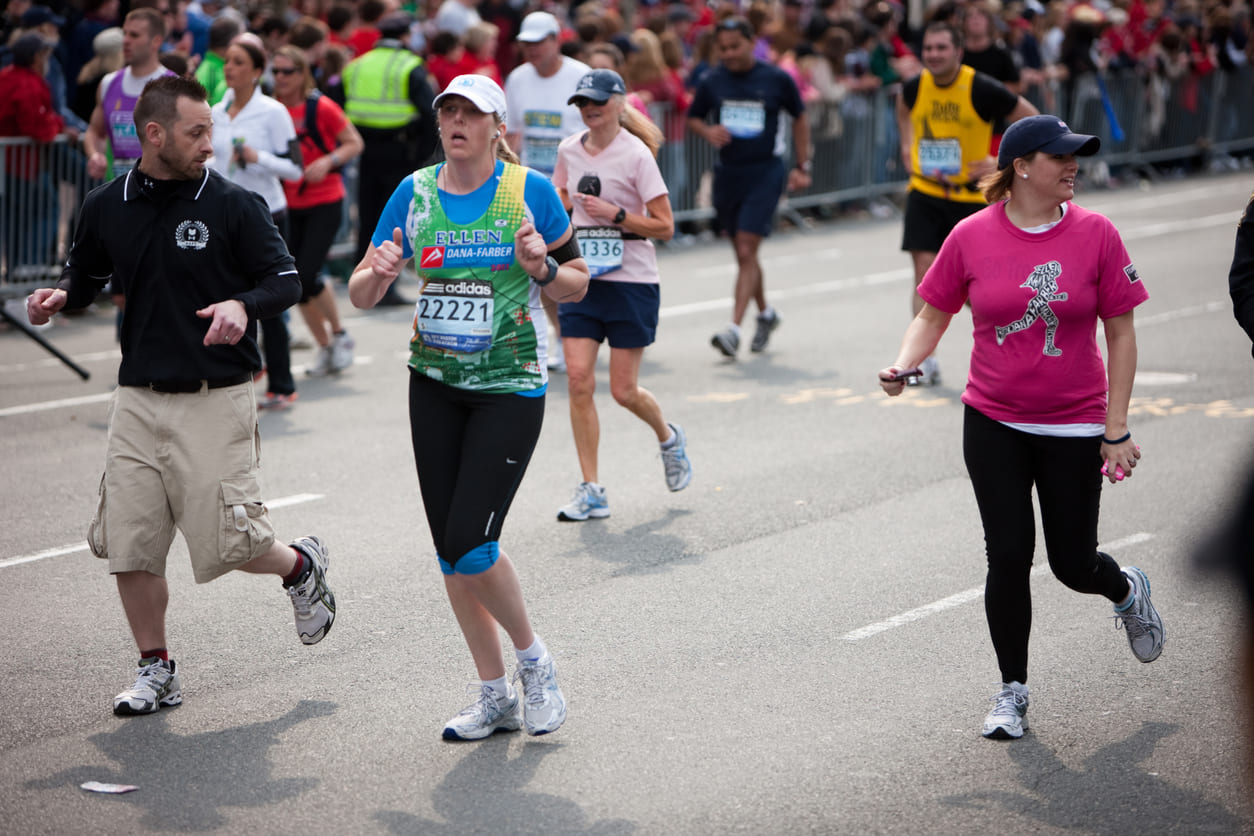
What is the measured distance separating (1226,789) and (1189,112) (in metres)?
21.6

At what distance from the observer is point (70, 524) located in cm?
727

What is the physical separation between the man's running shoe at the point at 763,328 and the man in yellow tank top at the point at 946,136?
1.53m

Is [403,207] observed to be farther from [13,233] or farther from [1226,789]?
[13,233]

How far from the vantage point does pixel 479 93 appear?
4.64 meters

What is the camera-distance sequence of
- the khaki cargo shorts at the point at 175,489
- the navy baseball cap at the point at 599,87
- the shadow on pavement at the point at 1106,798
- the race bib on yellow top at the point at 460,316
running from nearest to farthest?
the shadow on pavement at the point at 1106,798
the race bib on yellow top at the point at 460,316
the khaki cargo shorts at the point at 175,489
the navy baseball cap at the point at 599,87

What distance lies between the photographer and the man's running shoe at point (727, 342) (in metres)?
11.0

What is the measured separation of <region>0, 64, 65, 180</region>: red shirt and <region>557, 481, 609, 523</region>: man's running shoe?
742 cm

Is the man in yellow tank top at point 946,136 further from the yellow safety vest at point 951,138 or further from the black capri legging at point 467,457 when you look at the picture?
the black capri legging at point 467,457

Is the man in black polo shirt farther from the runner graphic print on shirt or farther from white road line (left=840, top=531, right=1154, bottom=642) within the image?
the runner graphic print on shirt

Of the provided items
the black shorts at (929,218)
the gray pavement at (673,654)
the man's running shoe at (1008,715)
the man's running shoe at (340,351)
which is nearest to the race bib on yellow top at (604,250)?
the gray pavement at (673,654)

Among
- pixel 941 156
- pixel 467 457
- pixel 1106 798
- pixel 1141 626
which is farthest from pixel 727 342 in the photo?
pixel 1106 798

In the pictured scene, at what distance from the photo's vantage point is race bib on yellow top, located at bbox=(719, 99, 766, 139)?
38.4 ft

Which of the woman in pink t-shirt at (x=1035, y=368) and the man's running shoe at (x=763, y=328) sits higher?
the woman in pink t-shirt at (x=1035, y=368)

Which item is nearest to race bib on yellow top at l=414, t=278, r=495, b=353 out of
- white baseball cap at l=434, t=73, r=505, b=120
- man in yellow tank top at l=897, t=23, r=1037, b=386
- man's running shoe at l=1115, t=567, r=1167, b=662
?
white baseball cap at l=434, t=73, r=505, b=120
